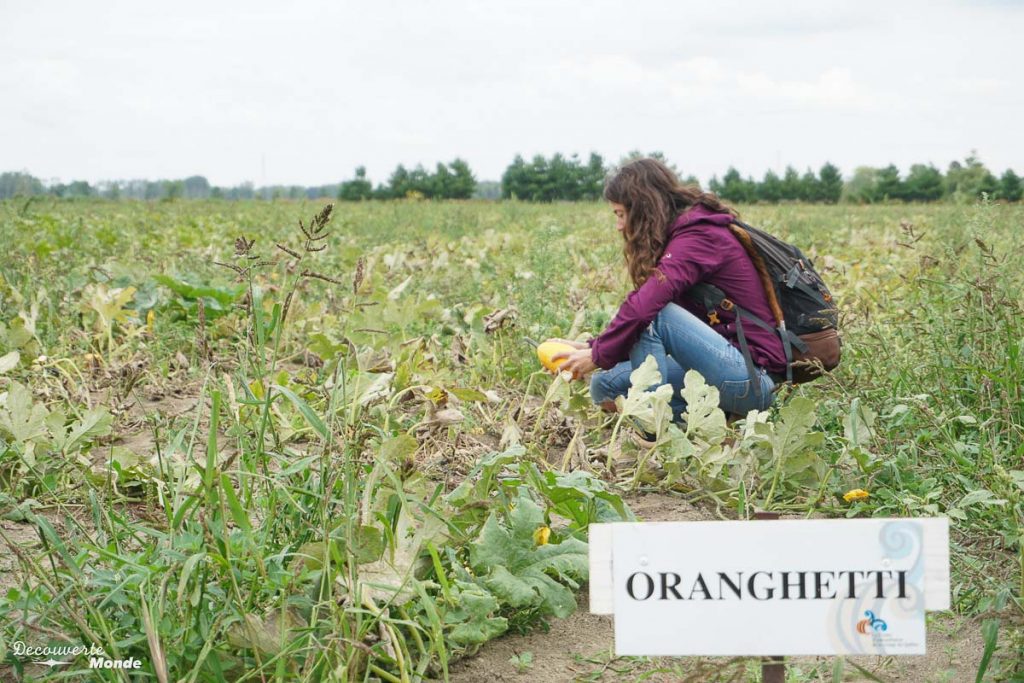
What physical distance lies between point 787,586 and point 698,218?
1990 mm

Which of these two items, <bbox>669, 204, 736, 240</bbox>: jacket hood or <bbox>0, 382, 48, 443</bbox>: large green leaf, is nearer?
<bbox>0, 382, 48, 443</bbox>: large green leaf

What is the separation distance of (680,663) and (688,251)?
1.64 m

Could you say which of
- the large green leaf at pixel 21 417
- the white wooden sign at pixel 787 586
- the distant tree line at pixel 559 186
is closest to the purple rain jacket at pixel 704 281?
the large green leaf at pixel 21 417

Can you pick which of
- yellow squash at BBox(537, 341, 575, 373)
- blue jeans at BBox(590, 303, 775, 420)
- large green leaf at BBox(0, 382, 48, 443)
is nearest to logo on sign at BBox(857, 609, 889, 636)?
blue jeans at BBox(590, 303, 775, 420)

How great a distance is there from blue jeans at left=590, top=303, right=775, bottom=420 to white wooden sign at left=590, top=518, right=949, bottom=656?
1.80 metres

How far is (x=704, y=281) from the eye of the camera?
3.25 m

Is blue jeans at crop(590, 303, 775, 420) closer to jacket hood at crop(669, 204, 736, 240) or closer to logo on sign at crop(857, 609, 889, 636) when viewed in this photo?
jacket hood at crop(669, 204, 736, 240)

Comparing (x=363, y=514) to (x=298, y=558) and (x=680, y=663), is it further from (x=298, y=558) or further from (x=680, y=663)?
(x=680, y=663)

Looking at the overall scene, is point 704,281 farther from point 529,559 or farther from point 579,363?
point 529,559

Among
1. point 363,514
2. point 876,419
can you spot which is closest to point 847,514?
point 876,419

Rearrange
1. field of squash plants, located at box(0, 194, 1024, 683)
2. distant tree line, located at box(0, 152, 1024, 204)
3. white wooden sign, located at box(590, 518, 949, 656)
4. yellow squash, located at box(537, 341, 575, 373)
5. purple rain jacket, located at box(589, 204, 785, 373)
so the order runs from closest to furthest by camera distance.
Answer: white wooden sign, located at box(590, 518, 949, 656) < field of squash plants, located at box(0, 194, 1024, 683) < purple rain jacket, located at box(589, 204, 785, 373) < yellow squash, located at box(537, 341, 575, 373) < distant tree line, located at box(0, 152, 1024, 204)

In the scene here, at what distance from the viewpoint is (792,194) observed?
1328 inches

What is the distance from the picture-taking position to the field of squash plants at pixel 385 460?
1.57 meters

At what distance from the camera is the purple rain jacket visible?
316 cm
